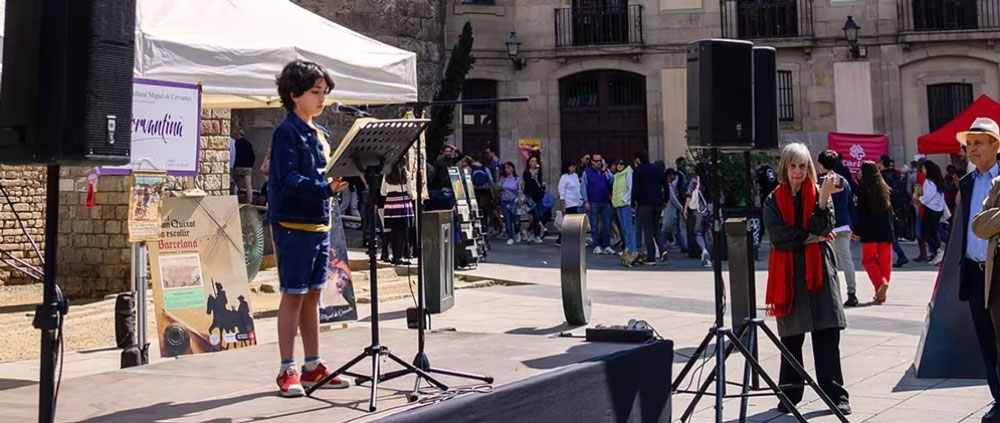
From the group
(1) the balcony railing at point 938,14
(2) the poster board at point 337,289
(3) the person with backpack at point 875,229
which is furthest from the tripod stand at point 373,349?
(1) the balcony railing at point 938,14

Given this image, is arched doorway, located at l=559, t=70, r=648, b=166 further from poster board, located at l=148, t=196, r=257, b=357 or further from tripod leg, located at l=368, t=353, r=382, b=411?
tripod leg, located at l=368, t=353, r=382, b=411

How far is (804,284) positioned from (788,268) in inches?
5.3

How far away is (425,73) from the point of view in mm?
26531

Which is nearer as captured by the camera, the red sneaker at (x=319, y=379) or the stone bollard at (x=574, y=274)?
the red sneaker at (x=319, y=379)

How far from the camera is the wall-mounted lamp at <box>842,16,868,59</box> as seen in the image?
27453mm

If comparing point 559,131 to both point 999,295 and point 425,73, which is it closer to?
point 425,73

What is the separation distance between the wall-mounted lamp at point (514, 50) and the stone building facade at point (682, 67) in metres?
0.16

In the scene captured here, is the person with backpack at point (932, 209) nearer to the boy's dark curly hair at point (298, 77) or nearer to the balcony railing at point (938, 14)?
the balcony railing at point (938, 14)

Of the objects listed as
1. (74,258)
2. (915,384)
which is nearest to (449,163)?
(74,258)

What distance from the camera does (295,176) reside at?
5.65 metres

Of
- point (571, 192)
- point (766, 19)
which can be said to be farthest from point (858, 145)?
point (571, 192)

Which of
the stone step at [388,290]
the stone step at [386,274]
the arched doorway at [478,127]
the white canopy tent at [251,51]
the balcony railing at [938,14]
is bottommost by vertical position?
the stone step at [388,290]

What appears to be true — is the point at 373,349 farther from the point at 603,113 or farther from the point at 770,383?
the point at 603,113

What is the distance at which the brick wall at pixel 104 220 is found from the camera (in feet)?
41.0
